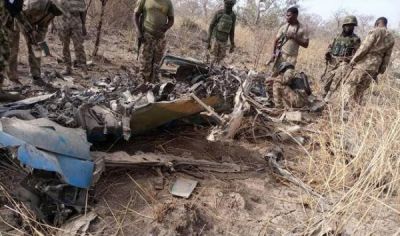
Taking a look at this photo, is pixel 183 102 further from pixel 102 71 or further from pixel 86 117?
pixel 102 71

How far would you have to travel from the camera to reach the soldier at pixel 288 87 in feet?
18.7

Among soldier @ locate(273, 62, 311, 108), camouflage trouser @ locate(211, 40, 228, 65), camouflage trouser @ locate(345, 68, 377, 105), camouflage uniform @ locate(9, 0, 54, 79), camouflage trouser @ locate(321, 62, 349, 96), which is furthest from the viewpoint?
camouflage trouser @ locate(211, 40, 228, 65)

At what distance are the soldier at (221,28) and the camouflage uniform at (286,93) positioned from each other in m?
2.28

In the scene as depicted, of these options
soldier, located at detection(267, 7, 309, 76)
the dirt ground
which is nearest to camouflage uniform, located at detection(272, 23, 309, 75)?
soldier, located at detection(267, 7, 309, 76)

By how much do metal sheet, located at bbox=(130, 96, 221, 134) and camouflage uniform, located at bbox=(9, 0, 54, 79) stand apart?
2.86m

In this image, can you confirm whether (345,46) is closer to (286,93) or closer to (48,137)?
(286,93)

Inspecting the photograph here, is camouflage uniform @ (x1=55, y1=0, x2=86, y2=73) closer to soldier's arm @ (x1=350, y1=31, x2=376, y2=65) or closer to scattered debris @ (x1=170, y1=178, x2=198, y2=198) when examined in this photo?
scattered debris @ (x1=170, y1=178, x2=198, y2=198)

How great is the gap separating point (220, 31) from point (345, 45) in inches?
92.2

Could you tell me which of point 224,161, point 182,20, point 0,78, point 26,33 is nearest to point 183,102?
point 224,161

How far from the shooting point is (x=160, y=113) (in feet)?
11.7

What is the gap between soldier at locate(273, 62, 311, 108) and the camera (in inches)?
224

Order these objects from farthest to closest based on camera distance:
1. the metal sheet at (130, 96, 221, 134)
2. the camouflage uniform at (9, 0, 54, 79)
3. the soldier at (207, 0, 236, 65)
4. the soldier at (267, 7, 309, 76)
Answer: the soldier at (207, 0, 236, 65) < the soldier at (267, 7, 309, 76) < the camouflage uniform at (9, 0, 54, 79) < the metal sheet at (130, 96, 221, 134)

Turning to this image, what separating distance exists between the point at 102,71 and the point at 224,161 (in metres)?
4.34

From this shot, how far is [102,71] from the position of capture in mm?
7492
